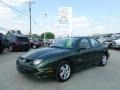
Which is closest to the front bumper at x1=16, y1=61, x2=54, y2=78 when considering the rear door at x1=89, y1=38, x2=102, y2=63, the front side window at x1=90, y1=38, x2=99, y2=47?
the rear door at x1=89, y1=38, x2=102, y2=63

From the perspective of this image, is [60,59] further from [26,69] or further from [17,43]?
→ [17,43]

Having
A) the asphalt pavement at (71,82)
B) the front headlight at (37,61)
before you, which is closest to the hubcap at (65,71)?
the asphalt pavement at (71,82)

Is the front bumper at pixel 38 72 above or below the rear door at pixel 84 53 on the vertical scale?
below

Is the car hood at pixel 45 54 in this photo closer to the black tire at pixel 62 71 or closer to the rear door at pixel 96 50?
the black tire at pixel 62 71

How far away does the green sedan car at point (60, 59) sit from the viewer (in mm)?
5435

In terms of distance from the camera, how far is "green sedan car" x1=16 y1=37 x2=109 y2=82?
544 cm

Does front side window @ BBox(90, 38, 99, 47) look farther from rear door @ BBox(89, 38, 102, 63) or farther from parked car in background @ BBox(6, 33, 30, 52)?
parked car in background @ BBox(6, 33, 30, 52)

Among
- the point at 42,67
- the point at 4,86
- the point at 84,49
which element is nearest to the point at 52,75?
the point at 42,67

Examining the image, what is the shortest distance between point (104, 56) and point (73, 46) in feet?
8.40

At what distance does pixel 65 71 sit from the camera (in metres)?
5.95

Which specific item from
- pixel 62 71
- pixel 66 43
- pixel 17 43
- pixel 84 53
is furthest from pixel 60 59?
pixel 17 43

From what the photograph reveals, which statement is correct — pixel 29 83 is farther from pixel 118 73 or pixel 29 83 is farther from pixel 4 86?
pixel 118 73

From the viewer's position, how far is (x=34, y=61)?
5.48m

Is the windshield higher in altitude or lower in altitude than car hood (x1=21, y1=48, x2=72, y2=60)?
higher
